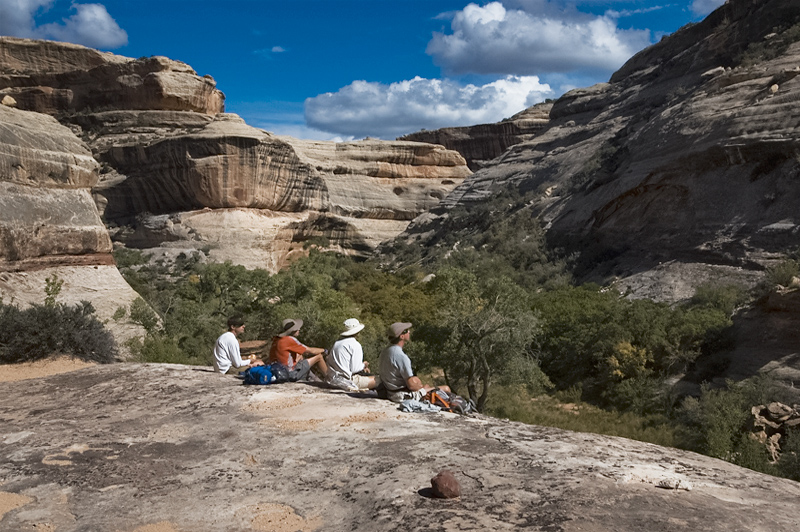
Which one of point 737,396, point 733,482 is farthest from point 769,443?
point 733,482

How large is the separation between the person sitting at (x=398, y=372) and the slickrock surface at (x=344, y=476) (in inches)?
9.8

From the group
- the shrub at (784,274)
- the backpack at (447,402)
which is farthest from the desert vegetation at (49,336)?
the shrub at (784,274)

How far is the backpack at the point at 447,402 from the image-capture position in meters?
7.35

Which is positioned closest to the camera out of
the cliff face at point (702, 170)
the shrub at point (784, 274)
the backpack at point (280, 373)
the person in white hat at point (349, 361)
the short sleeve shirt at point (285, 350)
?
the person in white hat at point (349, 361)

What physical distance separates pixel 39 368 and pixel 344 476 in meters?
7.65

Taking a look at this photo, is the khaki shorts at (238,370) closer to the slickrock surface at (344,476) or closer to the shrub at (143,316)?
the slickrock surface at (344,476)

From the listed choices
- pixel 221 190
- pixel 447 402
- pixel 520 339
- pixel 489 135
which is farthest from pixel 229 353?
pixel 489 135

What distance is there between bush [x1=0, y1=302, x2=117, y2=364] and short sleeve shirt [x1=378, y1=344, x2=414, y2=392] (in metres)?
6.28

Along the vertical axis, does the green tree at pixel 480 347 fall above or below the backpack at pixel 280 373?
below

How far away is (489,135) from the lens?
62656 mm

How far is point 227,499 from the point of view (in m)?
5.15

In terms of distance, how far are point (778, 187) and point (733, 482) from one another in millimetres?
19296

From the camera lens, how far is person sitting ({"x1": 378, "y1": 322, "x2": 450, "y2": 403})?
751cm

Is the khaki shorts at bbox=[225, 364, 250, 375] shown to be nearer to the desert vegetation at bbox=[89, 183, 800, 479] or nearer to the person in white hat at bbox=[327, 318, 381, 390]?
the person in white hat at bbox=[327, 318, 381, 390]
